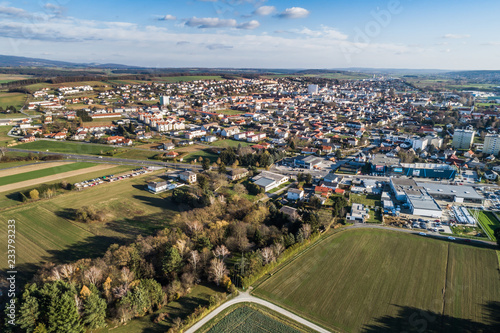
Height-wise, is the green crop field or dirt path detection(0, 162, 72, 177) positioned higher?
dirt path detection(0, 162, 72, 177)

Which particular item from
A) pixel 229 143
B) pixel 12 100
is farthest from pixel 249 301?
pixel 12 100

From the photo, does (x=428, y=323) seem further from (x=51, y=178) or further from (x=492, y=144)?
(x=492, y=144)

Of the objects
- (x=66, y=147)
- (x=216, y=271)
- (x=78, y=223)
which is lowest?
(x=78, y=223)

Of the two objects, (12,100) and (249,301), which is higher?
(12,100)

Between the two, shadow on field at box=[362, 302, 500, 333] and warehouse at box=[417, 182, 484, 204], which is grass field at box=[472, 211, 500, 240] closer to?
warehouse at box=[417, 182, 484, 204]

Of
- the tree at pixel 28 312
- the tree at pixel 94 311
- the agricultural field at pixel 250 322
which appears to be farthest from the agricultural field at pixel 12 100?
the agricultural field at pixel 250 322

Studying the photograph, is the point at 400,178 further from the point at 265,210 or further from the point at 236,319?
the point at 236,319

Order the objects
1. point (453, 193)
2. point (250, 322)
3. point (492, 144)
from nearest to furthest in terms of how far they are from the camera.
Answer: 1. point (250, 322)
2. point (453, 193)
3. point (492, 144)

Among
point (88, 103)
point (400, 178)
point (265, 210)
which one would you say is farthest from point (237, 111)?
point (265, 210)

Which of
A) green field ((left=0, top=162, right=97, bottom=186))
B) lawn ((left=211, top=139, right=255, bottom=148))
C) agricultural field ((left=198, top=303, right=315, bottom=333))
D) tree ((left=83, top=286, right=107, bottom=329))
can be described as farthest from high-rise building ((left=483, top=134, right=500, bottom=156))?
green field ((left=0, top=162, right=97, bottom=186))
